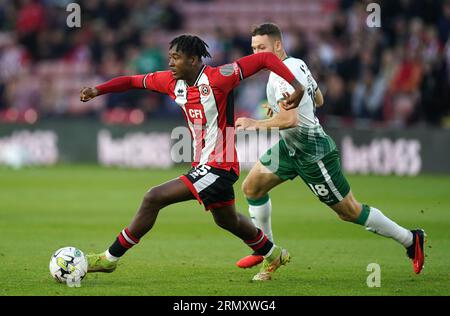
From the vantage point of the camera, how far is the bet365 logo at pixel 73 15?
79.5ft

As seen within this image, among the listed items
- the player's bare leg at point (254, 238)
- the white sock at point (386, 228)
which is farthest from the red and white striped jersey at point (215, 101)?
the white sock at point (386, 228)

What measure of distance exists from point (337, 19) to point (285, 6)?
370cm


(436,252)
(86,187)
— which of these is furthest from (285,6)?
(436,252)

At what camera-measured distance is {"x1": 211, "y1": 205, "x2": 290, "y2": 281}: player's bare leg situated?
864cm

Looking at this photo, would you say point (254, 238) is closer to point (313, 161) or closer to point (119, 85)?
point (313, 161)

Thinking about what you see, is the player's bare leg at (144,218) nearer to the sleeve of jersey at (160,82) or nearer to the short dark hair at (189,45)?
the sleeve of jersey at (160,82)

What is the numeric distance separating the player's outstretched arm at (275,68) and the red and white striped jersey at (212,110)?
79 millimetres

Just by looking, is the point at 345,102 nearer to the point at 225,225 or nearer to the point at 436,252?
the point at 436,252

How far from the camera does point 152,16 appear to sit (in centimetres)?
2619

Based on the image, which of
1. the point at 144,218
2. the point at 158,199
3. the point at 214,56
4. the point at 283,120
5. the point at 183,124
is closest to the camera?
the point at 158,199

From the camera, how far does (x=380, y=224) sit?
30.0 ft

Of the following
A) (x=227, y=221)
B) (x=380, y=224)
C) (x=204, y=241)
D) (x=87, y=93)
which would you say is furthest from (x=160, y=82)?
(x=204, y=241)

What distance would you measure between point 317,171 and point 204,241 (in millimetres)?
2998

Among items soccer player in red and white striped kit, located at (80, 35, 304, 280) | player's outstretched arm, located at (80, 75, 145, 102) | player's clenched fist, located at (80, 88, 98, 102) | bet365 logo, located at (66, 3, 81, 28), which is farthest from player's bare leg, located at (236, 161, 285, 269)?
bet365 logo, located at (66, 3, 81, 28)
